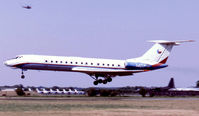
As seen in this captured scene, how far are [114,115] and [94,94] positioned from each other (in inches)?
2385

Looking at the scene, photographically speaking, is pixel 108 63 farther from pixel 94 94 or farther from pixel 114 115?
pixel 94 94

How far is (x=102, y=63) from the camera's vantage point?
56969 millimetres

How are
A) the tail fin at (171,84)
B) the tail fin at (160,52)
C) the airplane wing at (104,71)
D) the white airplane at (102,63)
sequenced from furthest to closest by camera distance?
the tail fin at (171,84)
the tail fin at (160,52)
the airplane wing at (104,71)
the white airplane at (102,63)

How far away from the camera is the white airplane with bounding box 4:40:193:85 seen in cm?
5397

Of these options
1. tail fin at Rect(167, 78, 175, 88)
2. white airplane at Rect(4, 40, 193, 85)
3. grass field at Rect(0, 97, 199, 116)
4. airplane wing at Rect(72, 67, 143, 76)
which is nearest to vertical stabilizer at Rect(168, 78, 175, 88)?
tail fin at Rect(167, 78, 175, 88)

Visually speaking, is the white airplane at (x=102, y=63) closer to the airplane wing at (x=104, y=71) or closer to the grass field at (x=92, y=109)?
the airplane wing at (x=104, y=71)

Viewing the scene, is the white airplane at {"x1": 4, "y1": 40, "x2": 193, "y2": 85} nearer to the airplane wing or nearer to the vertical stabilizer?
the airplane wing

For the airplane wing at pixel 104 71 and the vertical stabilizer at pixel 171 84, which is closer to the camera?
the airplane wing at pixel 104 71

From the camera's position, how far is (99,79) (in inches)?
2336

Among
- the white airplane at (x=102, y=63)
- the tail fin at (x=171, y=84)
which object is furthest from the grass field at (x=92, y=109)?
the tail fin at (x=171, y=84)

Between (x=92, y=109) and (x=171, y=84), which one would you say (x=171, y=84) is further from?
(x=92, y=109)

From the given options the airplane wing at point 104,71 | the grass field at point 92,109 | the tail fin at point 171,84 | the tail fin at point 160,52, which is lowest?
the grass field at point 92,109

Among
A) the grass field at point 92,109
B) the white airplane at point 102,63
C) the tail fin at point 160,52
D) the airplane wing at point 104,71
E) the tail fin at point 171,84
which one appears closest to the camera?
the grass field at point 92,109

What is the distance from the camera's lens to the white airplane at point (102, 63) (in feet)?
177
